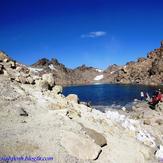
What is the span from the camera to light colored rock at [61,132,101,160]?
499 inches

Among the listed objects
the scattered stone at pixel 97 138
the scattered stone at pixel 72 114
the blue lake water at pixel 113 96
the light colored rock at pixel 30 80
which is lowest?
the blue lake water at pixel 113 96

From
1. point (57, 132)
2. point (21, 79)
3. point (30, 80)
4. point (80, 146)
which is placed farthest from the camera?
point (30, 80)

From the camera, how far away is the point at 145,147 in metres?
16.7

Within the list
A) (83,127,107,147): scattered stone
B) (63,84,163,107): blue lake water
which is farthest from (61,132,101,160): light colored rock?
(63,84,163,107): blue lake water

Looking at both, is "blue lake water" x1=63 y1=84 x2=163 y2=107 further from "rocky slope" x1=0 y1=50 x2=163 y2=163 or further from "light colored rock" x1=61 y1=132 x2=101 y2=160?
"light colored rock" x1=61 y1=132 x2=101 y2=160

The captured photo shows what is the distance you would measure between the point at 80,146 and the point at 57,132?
5.59ft

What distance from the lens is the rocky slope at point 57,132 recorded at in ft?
40.1

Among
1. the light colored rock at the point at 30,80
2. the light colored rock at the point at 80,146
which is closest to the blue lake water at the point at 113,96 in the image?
the light colored rock at the point at 30,80

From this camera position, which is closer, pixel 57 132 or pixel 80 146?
pixel 80 146

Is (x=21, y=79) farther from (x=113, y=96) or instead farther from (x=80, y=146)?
(x=113, y=96)

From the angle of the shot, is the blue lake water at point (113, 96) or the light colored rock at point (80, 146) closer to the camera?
the light colored rock at point (80, 146)

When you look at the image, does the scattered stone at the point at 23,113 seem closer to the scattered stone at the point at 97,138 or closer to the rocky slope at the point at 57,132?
the rocky slope at the point at 57,132

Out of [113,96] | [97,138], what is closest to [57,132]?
[97,138]

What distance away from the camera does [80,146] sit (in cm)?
1307
